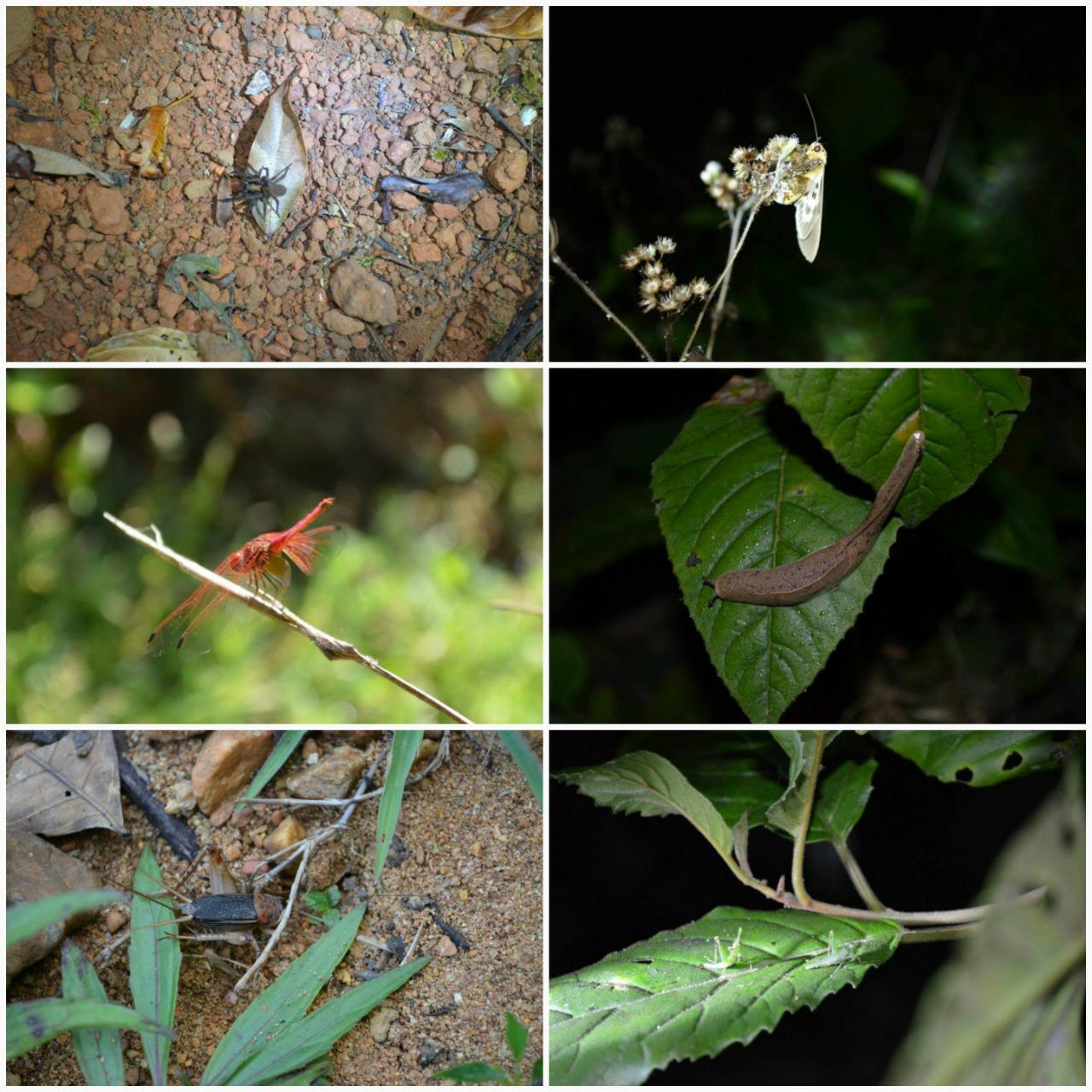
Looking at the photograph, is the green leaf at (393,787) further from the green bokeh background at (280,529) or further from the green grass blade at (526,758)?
the green bokeh background at (280,529)

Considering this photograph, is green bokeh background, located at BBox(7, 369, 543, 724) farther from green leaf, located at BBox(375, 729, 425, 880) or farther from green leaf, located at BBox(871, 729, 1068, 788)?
green leaf, located at BBox(871, 729, 1068, 788)

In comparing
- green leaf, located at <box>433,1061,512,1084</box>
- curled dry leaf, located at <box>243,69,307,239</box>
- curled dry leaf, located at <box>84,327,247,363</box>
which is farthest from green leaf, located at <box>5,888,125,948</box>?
curled dry leaf, located at <box>243,69,307,239</box>

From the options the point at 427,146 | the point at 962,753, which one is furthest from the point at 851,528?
the point at 427,146

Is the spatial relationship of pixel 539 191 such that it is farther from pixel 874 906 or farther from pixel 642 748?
pixel 874 906

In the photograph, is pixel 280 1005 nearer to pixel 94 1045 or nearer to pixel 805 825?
pixel 94 1045

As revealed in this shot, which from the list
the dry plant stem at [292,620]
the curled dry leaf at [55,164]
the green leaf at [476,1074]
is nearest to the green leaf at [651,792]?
the dry plant stem at [292,620]
